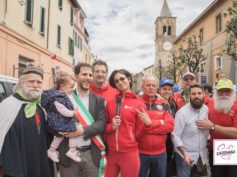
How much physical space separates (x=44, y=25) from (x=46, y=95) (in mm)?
16977

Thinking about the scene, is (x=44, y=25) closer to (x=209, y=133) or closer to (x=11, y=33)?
(x=11, y=33)

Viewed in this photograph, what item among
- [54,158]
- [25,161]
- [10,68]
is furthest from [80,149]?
[10,68]

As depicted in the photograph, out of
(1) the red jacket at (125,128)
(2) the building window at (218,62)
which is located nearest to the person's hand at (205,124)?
(1) the red jacket at (125,128)

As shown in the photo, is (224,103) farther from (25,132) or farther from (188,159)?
(25,132)

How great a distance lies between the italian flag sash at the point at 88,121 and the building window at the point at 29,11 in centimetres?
1403

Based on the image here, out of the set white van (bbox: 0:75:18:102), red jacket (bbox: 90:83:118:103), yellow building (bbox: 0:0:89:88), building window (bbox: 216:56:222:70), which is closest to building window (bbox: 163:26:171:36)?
building window (bbox: 216:56:222:70)

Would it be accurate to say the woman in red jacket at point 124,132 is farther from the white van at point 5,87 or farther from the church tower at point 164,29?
the church tower at point 164,29

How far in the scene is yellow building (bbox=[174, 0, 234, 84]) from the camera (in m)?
25.5

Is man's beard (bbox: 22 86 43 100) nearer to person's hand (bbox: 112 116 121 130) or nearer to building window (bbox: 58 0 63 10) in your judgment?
person's hand (bbox: 112 116 121 130)

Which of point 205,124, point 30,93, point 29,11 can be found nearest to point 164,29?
point 29,11

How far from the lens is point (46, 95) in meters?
3.61

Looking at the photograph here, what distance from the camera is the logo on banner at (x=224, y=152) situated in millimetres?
3962

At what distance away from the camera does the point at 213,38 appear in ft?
96.0

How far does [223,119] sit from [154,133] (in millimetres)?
945
